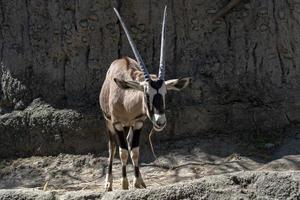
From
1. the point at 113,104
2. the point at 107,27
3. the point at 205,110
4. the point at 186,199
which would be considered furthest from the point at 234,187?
the point at 107,27

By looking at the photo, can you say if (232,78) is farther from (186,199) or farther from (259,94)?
(186,199)

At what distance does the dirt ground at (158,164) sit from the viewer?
9.50 metres

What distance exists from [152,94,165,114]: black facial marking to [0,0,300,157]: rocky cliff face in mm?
3239

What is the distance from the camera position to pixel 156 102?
7340 mm

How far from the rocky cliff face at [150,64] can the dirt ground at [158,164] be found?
0.86ft

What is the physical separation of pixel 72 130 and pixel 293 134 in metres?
3.53

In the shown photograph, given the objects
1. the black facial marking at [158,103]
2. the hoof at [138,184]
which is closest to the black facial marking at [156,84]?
the black facial marking at [158,103]

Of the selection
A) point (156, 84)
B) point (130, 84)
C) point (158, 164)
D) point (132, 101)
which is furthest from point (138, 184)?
point (158, 164)

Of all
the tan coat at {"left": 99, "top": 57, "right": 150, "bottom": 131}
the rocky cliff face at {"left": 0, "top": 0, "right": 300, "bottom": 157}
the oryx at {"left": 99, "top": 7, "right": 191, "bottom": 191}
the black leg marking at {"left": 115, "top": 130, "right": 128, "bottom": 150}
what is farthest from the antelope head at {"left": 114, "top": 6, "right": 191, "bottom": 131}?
the rocky cliff face at {"left": 0, "top": 0, "right": 300, "bottom": 157}

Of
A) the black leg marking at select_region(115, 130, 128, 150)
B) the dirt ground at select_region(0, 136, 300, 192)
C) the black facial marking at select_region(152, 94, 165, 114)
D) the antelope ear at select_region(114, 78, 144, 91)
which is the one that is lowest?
the dirt ground at select_region(0, 136, 300, 192)

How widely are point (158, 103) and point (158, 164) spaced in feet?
→ 9.59

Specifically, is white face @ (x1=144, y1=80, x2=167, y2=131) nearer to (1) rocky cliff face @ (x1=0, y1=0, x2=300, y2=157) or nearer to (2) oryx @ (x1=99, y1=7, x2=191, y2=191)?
(2) oryx @ (x1=99, y1=7, x2=191, y2=191)

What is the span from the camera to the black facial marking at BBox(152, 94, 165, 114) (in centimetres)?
730

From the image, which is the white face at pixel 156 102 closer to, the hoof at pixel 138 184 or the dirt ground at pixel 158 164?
the hoof at pixel 138 184
